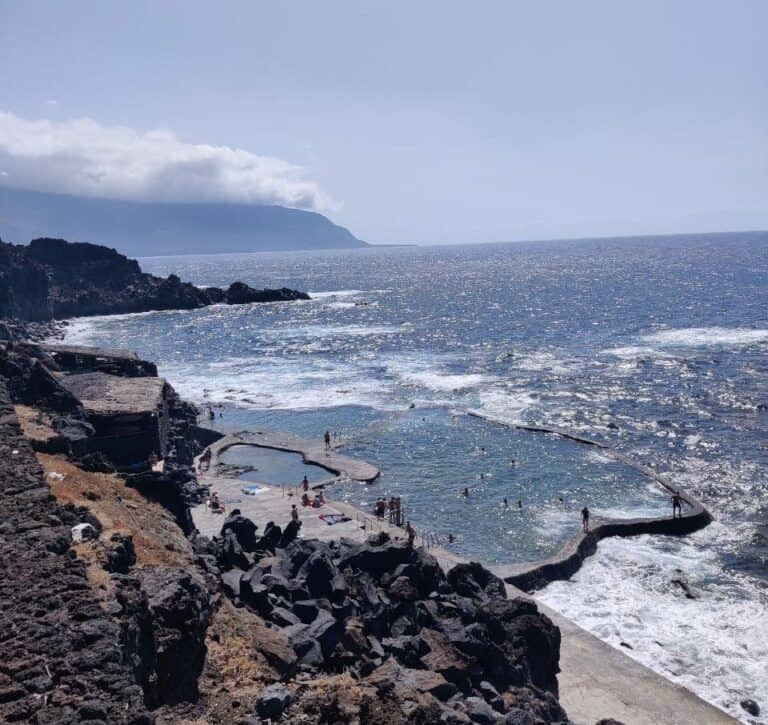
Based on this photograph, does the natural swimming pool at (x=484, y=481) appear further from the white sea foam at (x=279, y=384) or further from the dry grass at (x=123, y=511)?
the dry grass at (x=123, y=511)

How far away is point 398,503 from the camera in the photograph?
130 feet

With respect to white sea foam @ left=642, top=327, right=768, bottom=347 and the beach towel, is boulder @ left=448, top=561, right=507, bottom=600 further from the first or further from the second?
white sea foam @ left=642, top=327, right=768, bottom=347

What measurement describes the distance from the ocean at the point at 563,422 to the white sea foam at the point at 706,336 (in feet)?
1.74

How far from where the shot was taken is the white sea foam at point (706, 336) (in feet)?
313

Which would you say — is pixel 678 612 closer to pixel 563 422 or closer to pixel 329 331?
pixel 563 422

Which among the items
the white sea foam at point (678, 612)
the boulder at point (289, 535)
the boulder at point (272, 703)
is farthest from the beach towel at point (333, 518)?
the boulder at point (272, 703)

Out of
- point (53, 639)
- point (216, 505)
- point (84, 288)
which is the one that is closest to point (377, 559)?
point (216, 505)

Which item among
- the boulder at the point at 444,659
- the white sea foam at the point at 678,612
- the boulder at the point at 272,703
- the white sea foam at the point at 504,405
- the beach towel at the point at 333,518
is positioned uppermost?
the boulder at the point at 272,703

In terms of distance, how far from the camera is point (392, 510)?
3928 centimetres

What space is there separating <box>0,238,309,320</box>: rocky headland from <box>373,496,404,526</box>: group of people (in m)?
115

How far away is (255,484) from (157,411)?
7469mm

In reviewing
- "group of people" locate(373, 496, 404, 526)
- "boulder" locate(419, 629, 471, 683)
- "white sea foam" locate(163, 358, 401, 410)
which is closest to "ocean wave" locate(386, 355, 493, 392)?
"white sea foam" locate(163, 358, 401, 410)

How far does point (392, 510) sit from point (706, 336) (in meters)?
77.4

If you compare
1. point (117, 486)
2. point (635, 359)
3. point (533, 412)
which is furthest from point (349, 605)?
point (635, 359)
